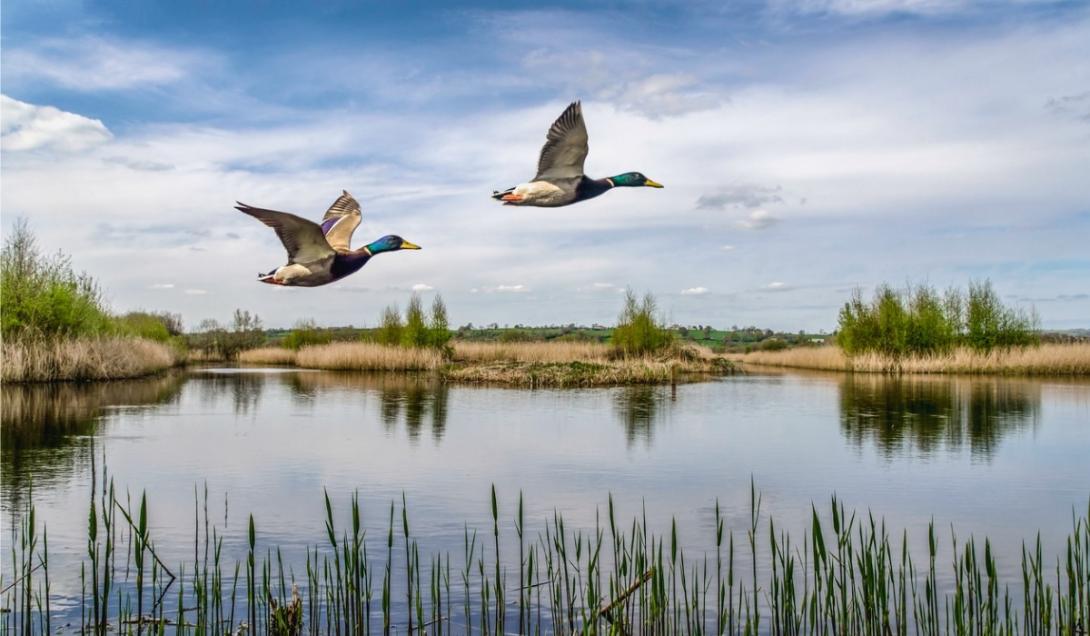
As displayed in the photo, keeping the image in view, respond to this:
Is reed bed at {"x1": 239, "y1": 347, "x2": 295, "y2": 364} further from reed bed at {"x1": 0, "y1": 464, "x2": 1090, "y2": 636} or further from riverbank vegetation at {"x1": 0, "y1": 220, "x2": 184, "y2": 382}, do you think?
reed bed at {"x1": 0, "y1": 464, "x2": 1090, "y2": 636}

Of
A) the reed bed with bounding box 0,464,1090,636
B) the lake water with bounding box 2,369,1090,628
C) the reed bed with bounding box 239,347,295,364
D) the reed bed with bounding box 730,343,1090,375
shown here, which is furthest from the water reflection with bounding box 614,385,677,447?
the reed bed with bounding box 239,347,295,364

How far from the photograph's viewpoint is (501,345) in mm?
36062

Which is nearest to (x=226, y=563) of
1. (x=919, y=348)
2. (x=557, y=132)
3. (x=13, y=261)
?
(x=557, y=132)

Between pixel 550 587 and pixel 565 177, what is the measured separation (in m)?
2.99

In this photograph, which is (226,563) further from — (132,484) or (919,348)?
(919,348)

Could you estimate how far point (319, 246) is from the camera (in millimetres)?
2014

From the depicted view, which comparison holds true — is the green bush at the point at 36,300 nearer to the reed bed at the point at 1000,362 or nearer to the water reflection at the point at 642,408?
the water reflection at the point at 642,408

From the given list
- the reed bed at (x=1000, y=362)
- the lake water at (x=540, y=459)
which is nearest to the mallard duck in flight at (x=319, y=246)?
the lake water at (x=540, y=459)

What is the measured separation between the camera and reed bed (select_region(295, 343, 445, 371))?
34.7 metres

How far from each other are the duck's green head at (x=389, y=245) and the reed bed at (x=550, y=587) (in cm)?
203

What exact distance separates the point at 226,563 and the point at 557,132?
535cm

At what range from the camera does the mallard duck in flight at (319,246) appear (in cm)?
186

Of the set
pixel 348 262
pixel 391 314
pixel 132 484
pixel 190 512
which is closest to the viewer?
pixel 348 262

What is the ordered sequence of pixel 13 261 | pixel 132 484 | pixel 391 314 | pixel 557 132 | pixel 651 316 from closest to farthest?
1. pixel 557 132
2. pixel 132 484
3. pixel 13 261
4. pixel 651 316
5. pixel 391 314
